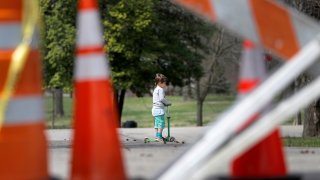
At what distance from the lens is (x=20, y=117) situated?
15.6ft

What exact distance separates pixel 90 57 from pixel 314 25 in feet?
4.92

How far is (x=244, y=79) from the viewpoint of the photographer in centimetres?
572

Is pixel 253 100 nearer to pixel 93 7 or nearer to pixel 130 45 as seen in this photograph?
pixel 93 7

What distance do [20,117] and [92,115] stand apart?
47cm

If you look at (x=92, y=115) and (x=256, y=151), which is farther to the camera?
(x=256, y=151)

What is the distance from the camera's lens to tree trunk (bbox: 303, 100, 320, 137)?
59.2 ft

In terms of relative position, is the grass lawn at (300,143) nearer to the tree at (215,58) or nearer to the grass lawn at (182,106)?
the tree at (215,58)

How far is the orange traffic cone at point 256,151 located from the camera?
545 cm

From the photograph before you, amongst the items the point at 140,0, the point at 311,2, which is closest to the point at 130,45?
the point at 140,0

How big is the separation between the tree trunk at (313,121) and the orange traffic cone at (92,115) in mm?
13637

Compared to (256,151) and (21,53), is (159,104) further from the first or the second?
(21,53)

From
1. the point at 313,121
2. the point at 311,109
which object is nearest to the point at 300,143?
the point at 313,121

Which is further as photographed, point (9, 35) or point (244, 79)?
point (244, 79)

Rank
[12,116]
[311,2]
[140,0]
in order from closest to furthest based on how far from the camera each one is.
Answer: [12,116] → [311,2] → [140,0]
